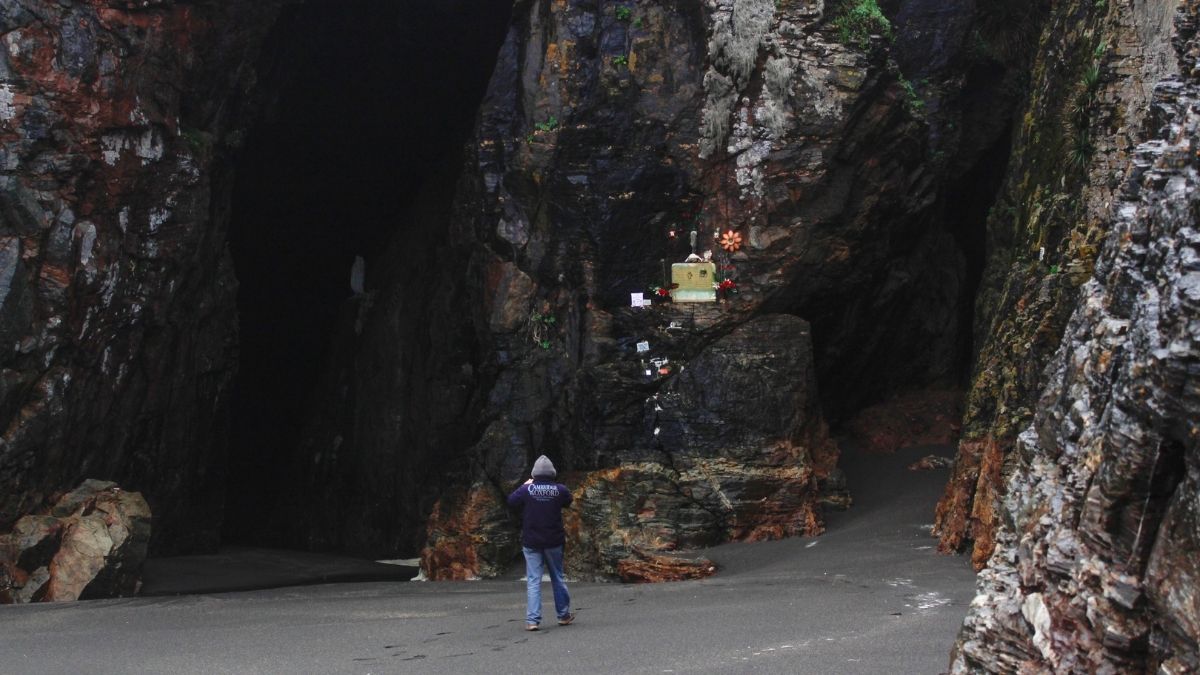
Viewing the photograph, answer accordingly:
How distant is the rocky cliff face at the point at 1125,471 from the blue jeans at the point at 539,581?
16.4 feet

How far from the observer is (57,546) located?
1736 cm

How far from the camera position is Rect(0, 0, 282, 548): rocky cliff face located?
1750 cm

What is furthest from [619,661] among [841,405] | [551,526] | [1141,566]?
[841,405]

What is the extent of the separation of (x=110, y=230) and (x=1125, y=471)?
16938mm

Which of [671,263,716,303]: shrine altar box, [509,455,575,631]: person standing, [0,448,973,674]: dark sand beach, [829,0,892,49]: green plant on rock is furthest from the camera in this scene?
[671,263,716,303]: shrine altar box

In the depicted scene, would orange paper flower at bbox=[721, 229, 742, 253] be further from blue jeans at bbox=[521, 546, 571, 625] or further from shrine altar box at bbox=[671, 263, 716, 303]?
blue jeans at bbox=[521, 546, 571, 625]

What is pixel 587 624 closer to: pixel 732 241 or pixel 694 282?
pixel 694 282

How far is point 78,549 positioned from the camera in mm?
17312

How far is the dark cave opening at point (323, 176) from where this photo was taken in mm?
26984

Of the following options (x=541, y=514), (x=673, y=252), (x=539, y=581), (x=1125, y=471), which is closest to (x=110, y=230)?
(x=673, y=252)

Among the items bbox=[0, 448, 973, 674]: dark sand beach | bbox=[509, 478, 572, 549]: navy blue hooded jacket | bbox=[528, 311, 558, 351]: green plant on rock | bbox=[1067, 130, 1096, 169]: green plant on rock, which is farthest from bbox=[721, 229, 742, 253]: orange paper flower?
bbox=[509, 478, 572, 549]: navy blue hooded jacket

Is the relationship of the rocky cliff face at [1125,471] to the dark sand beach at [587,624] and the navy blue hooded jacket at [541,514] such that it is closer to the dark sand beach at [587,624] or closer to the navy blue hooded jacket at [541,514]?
the dark sand beach at [587,624]

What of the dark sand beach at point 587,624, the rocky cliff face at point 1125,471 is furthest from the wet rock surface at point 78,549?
the rocky cliff face at point 1125,471

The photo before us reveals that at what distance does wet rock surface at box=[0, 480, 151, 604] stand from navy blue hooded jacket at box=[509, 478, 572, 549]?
8.76 meters
